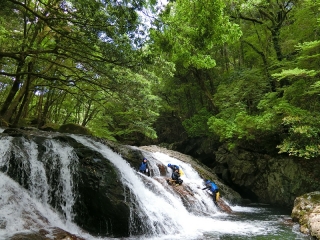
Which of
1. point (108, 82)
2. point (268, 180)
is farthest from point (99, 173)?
point (268, 180)

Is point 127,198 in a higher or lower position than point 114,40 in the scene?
lower

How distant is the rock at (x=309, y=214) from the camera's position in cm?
792

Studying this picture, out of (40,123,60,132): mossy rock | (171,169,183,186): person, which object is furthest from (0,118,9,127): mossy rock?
(171,169,183,186): person

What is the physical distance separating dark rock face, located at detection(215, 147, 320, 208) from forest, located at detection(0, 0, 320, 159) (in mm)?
704

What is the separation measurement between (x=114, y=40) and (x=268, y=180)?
13.9m

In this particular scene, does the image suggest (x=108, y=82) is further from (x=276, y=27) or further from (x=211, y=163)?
(x=211, y=163)

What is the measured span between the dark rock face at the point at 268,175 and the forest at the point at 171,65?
0.70m

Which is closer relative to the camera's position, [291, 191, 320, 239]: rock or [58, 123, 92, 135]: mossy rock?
[291, 191, 320, 239]: rock

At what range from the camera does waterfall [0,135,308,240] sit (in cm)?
Result: 646

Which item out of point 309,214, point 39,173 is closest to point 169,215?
point 39,173

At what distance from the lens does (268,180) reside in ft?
54.0

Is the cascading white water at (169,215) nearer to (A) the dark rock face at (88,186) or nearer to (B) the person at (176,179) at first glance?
(A) the dark rock face at (88,186)

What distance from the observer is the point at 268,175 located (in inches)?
650

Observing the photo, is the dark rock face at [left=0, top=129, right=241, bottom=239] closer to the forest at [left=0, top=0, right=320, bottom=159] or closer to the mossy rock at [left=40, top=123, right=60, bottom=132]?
the forest at [left=0, top=0, right=320, bottom=159]
